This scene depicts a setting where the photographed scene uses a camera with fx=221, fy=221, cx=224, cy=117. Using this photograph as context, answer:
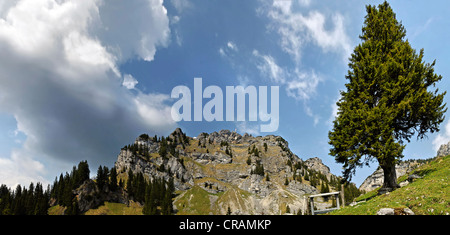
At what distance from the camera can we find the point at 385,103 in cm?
2316

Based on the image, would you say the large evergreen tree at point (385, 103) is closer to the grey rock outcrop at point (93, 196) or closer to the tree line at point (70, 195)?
the tree line at point (70, 195)

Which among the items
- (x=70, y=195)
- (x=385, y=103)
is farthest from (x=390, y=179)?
(x=70, y=195)

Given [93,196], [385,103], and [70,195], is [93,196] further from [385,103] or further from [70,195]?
[385,103]

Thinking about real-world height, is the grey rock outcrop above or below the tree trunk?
below

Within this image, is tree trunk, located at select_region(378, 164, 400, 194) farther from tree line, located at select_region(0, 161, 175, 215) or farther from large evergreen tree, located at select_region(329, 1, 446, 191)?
tree line, located at select_region(0, 161, 175, 215)

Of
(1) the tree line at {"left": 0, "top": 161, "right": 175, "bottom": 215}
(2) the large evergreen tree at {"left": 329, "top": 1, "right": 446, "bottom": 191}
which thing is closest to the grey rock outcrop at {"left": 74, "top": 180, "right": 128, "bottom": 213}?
(1) the tree line at {"left": 0, "top": 161, "right": 175, "bottom": 215}

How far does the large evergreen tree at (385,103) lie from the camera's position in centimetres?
2289

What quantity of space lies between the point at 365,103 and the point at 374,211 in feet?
46.5

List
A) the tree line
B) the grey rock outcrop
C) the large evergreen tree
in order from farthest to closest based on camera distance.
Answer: the grey rock outcrop, the tree line, the large evergreen tree

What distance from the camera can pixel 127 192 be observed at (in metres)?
184

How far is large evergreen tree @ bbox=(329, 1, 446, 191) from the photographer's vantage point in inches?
901

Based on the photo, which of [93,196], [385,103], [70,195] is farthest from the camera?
[93,196]

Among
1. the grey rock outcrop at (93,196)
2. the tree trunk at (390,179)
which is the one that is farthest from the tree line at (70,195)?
the tree trunk at (390,179)
